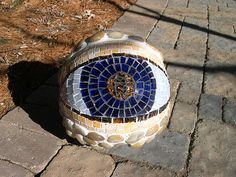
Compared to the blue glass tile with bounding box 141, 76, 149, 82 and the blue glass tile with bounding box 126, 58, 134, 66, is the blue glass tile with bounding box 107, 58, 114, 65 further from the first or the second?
the blue glass tile with bounding box 141, 76, 149, 82

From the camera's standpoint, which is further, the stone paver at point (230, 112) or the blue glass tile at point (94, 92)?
the stone paver at point (230, 112)

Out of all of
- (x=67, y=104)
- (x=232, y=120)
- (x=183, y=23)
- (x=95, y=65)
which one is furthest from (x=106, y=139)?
(x=183, y=23)

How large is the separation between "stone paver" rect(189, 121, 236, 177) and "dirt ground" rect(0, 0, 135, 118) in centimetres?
196

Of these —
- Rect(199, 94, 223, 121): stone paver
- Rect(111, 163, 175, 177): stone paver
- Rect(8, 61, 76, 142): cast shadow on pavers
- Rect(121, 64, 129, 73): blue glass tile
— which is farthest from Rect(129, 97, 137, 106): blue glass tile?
Rect(199, 94, 223, 121): stone paver

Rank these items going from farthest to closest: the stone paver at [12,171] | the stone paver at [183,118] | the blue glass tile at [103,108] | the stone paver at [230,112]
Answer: the stone paver at [230,112], the stone paver at [183,118], the stone paver at [12,171], the blue glass tile at [103,108]

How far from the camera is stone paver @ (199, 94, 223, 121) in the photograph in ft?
13.3

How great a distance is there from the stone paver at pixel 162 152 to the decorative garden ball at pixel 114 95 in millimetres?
381

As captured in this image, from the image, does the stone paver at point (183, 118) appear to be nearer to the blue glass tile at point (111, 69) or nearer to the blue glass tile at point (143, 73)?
the blue glass tile at point (143, 73)

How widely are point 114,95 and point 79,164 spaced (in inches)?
31.3

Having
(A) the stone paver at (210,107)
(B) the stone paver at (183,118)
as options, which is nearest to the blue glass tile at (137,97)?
(B) the stone paver at (183,118)

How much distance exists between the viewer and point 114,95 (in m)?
2.79

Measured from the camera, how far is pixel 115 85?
2.80 meters

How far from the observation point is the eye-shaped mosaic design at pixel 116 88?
279 centimetres

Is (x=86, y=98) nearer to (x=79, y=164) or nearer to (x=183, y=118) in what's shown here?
(x=79, y=164)
